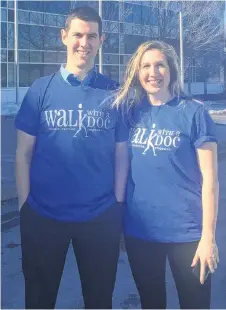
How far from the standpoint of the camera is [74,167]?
8.11ft

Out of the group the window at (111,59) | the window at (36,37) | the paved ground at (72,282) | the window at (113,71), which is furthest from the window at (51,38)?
the paved ground at (72,282)

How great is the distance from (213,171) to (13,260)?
2599 mm

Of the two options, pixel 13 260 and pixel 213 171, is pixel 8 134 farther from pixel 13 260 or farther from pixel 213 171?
pixel 213 171

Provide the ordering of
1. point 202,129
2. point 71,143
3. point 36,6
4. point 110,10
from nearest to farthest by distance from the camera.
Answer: point 202,129, point 71,143, point 110,10, point 36,6

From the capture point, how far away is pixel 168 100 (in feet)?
8.16

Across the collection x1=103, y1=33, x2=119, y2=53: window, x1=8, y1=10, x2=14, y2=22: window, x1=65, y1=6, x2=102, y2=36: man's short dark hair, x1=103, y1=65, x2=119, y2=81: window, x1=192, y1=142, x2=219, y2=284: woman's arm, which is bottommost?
x1=192, y1=142, x2=219, y2=284: woman's arm

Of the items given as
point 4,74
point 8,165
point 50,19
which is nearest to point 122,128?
point 8,165

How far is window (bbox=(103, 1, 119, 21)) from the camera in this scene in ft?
67.4

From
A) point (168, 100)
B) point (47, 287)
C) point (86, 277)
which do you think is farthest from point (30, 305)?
point (168, 100)

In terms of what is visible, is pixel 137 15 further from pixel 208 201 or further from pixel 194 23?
pixel 208 201

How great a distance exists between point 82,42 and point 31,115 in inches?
17.6

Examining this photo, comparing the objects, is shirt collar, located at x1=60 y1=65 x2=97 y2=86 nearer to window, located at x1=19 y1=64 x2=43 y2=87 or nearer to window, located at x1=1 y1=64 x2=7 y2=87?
window, located at x1=1 y1=64 x2=7 y2=87

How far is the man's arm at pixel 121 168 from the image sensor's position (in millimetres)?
2506

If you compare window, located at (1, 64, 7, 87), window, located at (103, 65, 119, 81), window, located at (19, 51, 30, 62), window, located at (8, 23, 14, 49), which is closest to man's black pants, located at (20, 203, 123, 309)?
window, located at (8, 23, 14, 49)
